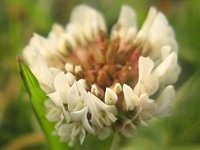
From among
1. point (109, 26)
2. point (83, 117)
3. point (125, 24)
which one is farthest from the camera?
point (109, 26)

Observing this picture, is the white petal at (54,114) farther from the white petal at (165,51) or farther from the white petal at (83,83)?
the white petal at (165,51)

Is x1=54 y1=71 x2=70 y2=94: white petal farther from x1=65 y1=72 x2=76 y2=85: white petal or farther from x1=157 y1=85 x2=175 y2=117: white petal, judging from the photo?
x1=157 y1=85 x2=175 y2=117: white petal

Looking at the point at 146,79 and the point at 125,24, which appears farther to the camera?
the point at 125,24

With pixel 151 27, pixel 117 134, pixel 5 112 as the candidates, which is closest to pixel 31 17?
pixel 5 112

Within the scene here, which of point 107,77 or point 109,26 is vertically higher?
point 107,77

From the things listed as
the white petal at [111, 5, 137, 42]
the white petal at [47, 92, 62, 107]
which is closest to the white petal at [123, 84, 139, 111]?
the white petal at [47, 92, 62, 107]

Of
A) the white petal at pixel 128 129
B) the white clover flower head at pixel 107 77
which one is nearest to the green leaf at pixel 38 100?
the white clover flower head at pixel 107 77

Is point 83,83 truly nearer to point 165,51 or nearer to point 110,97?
point 110,97

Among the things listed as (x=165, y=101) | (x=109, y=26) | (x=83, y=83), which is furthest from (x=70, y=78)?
(x=109, y=26)
